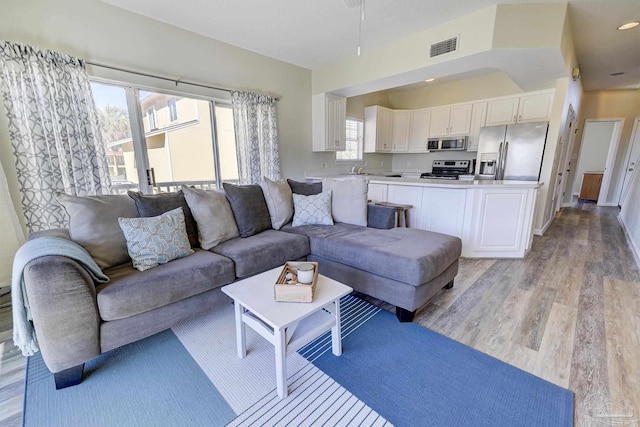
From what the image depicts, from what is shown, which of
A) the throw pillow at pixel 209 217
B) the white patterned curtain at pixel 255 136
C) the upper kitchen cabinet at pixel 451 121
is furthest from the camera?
the upper kitchen cabinet at pixel 451 121

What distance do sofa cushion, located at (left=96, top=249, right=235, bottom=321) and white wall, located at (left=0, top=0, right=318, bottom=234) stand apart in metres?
1.67

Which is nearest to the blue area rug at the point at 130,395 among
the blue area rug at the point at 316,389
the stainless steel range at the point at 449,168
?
the blue area rug at the point at 316,389

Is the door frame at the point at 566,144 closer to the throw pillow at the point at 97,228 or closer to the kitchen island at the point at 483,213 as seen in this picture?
the kitchen island at the point at 483,213

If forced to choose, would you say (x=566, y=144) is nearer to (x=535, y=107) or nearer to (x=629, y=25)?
(x=535, y=107)

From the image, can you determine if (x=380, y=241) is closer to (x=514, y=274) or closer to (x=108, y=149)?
(x=514, y=274)

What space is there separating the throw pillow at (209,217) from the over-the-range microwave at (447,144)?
4.55 m

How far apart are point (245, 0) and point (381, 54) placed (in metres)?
1.81

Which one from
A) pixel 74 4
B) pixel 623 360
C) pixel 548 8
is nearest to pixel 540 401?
pixel 623 360

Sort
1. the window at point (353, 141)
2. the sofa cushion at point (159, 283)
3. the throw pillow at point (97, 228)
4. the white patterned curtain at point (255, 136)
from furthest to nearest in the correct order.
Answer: the window at point (353, 141), the white patterned curtain at point (255, 136), the throw pillow at point (97, 228), the sofa cushion at point (159, 283)

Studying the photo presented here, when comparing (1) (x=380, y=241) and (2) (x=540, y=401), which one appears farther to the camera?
(1) (x=380, y=241)

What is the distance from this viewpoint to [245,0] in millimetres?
2543

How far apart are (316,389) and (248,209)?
169 centimetres

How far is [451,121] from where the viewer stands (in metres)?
5.21

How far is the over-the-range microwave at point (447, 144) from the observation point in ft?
16.5
